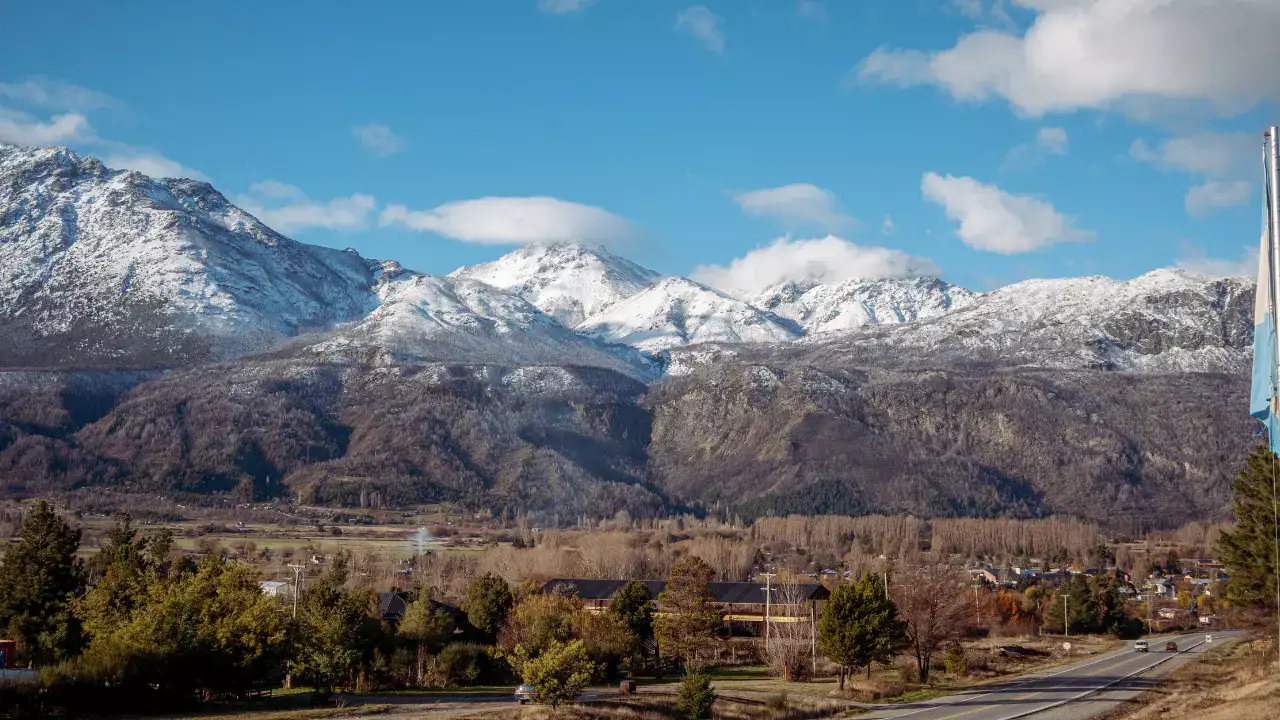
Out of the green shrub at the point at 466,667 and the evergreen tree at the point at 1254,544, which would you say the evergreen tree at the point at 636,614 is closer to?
the green shrub at the point at 466,667

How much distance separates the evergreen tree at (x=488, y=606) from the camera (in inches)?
3696

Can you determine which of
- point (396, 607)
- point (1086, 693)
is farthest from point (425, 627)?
point (1086, 693)

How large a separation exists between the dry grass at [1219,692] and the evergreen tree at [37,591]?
191 feet

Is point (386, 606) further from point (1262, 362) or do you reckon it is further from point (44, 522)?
point (1262, 362)

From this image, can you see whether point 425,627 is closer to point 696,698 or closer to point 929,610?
point 696,698

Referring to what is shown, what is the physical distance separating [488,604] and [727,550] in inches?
4023

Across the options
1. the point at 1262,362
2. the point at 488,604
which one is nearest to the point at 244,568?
the point at 488,604

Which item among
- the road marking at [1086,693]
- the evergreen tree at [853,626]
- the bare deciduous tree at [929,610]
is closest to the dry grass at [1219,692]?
the road marking at [1086,693]

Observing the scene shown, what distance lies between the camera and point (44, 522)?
241 ft

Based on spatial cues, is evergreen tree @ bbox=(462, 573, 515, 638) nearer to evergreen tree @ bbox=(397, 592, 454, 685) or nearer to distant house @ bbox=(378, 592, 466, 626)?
distant house @ bbox=(378, 592, 466, 626)

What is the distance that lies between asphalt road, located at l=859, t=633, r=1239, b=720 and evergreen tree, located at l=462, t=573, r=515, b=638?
38.4 meters

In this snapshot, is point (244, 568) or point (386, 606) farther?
point (386, 606)

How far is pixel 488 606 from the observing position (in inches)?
3728

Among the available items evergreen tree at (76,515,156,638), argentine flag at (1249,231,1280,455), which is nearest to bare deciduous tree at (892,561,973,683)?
evergreen tree at (76,515,156,638)
